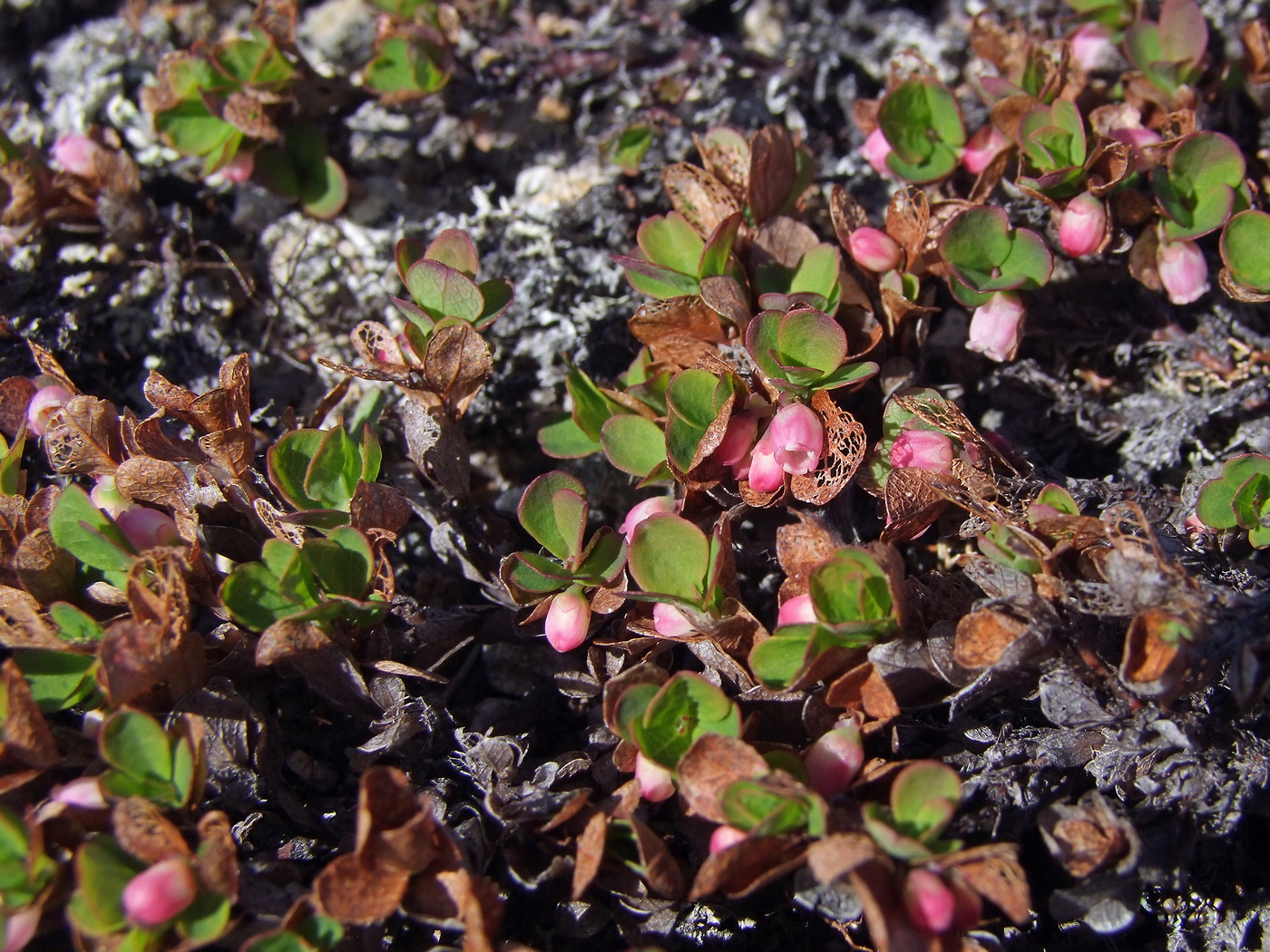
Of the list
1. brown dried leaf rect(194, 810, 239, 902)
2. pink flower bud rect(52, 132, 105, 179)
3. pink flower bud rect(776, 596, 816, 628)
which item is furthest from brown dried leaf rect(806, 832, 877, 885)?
pink flower bud rect(52, 132, 105, 179)

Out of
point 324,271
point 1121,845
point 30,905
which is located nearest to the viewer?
point 30,905

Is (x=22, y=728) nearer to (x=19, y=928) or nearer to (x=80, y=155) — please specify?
(x=19, y=928)

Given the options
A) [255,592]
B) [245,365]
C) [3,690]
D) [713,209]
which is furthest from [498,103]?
[3,690]

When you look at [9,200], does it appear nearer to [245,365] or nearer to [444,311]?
[245,365]

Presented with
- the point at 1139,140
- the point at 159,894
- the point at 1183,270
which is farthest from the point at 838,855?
the point at 1139,140

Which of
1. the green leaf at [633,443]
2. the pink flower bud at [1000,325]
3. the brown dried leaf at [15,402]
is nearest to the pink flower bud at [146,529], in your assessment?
the brown dried leaf at [15,402]

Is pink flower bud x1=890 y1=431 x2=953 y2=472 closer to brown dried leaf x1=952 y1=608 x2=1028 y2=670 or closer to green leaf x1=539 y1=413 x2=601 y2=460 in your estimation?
brown dried leaf x1=952 y1=608 x2=1028 y2=670
